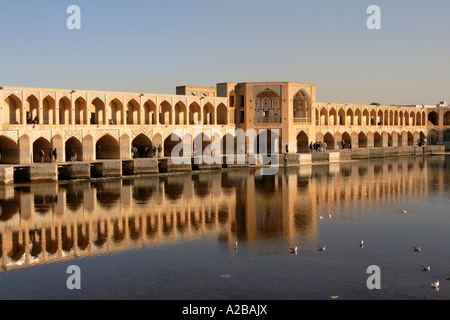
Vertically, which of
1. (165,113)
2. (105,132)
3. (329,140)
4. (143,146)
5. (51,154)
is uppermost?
(165,113)

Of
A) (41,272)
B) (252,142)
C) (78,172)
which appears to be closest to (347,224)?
(41,272)

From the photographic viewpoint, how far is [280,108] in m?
35.0

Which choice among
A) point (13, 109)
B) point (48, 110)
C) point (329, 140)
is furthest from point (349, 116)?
point (13, 109)

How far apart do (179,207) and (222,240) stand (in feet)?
17.0

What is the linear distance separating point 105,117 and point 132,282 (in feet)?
66.6

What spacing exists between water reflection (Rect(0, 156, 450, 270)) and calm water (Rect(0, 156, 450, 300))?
0.14 feet

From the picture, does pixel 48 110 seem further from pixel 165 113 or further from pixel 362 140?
pixel 362 140

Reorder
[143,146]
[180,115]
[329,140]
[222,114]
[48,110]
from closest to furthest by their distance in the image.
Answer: [48,110] < [143,146] < [180,115] < [222,114] < [329,140]

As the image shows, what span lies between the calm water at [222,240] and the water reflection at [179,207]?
4 centimetres

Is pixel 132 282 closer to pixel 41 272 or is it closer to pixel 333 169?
pixel 41 272

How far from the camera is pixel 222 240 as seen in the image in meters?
12.3

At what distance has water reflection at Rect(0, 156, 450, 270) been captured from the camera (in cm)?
1243

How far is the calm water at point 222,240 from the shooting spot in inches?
348
